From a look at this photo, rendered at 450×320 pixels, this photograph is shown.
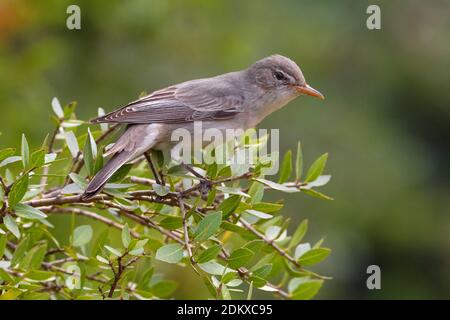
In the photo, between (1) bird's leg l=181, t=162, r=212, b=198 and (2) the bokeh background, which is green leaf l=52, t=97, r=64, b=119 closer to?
(1) bird's leg l=181, t=162, r=212, b=198

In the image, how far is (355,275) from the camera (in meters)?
8.34

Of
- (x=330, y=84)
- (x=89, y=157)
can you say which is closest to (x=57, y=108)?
(x=89, y=157)

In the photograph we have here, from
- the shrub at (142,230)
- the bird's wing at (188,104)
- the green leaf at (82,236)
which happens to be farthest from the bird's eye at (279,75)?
the green leaf at (82,236)

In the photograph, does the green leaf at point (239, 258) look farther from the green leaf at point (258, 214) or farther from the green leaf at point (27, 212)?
the green leaf at point (27, 212)

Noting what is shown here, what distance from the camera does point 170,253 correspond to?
9.54 ft

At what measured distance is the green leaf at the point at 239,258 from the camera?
9.80 feet

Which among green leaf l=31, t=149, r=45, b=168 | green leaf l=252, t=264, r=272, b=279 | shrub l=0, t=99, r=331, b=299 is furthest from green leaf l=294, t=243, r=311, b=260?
green leaf l=31, t=149, r=45, b=168

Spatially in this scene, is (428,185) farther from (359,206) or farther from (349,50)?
(349,50)

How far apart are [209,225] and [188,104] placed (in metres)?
1.87

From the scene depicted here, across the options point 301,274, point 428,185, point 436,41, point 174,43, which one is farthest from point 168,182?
point 436,41

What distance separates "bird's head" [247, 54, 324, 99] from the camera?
4.93 m

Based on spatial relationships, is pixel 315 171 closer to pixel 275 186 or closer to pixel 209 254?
pixel 275 186

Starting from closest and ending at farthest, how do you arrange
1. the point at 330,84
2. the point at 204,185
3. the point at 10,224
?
the point at 10,224 → the point at 204,185 → the point at 330,84

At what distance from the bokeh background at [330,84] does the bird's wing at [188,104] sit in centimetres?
108
